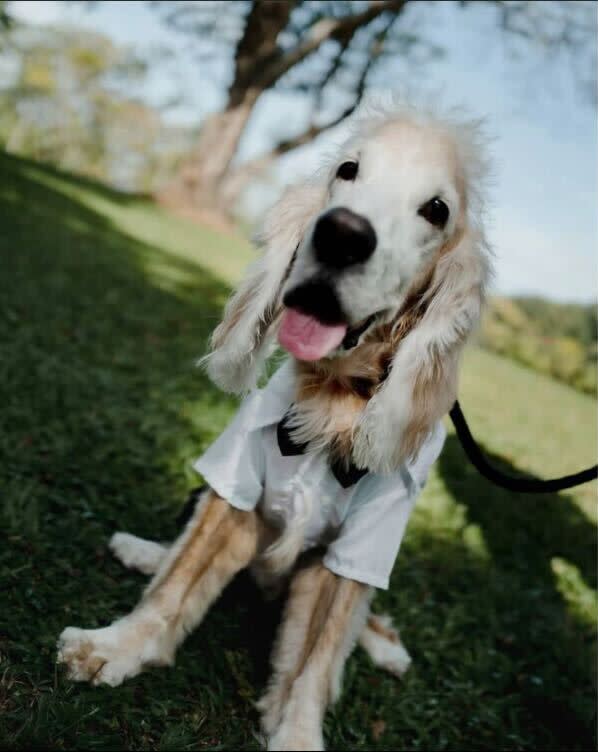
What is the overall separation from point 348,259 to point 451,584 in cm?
268

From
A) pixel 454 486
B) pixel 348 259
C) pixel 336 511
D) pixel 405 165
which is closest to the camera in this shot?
pixel 348 259

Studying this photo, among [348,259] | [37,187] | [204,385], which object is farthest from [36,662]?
[37,187]

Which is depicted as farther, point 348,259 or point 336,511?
point 336,511

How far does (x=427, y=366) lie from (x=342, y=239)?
56 cm

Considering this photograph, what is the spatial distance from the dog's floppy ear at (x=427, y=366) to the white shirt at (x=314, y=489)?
0.57 ft

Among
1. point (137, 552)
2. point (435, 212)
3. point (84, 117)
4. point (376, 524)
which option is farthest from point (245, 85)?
point (84, 117)

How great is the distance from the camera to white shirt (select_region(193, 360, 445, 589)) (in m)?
2.13

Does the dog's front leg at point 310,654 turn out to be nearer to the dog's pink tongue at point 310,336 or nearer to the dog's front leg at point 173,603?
the dog's front leg at point 173,603

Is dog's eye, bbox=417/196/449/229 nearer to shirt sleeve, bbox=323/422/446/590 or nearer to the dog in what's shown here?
the dog

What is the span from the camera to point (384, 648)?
2.80 metres

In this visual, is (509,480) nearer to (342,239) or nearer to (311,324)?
(311,324)

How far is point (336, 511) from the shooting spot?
2199 millimetres

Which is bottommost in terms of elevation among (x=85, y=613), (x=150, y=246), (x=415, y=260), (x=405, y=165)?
(x=150, y=246)

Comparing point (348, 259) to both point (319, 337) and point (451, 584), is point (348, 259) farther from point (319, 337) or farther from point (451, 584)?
point (451, 584)
